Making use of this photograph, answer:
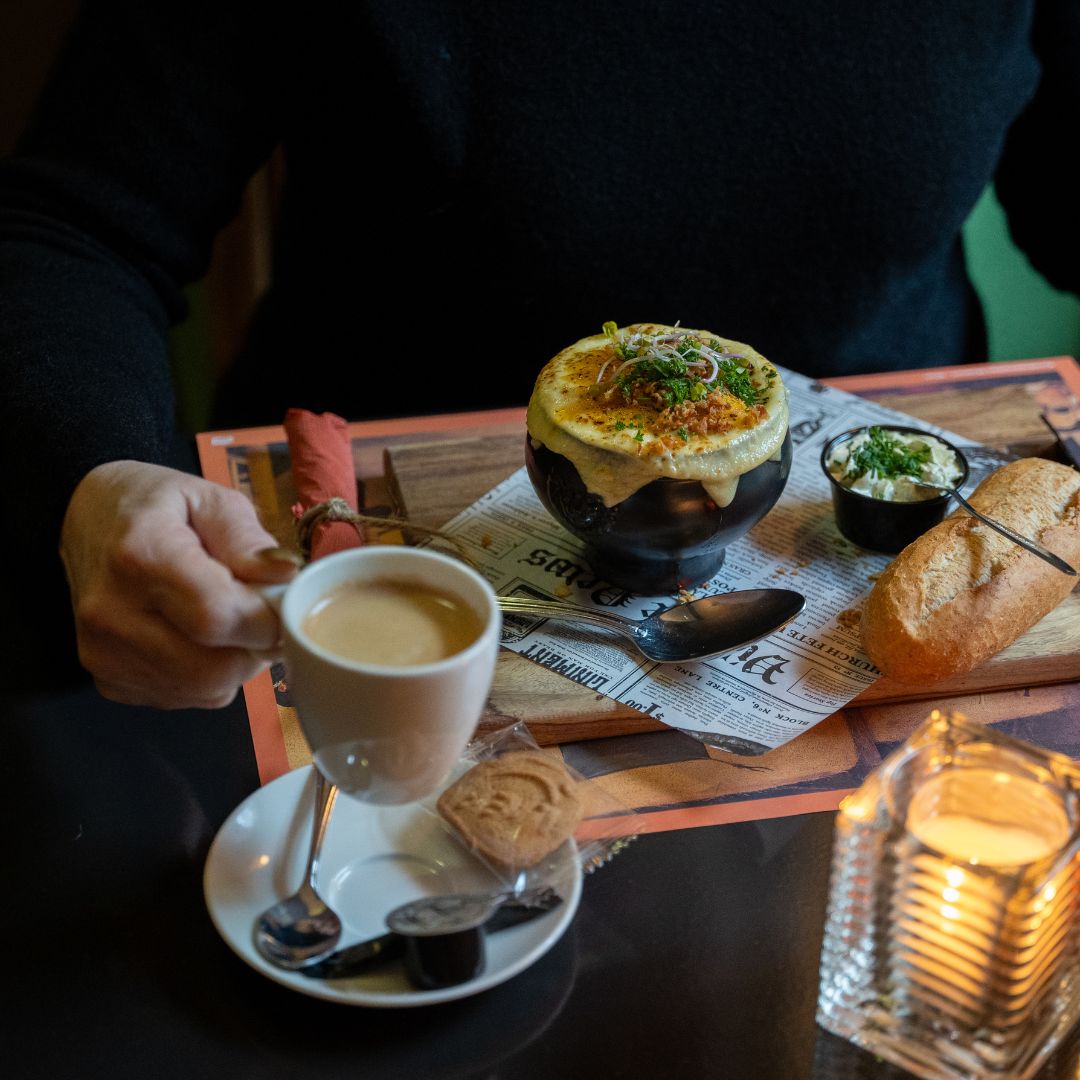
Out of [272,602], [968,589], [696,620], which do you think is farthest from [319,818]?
[968,589]

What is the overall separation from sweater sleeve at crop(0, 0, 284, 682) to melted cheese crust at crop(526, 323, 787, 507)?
0.36 m

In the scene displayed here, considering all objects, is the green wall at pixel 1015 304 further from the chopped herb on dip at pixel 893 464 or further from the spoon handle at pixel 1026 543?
the spoon handle at pixel 1026 543

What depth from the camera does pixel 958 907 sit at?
62cm

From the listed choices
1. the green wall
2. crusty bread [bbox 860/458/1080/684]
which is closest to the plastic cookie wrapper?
crusty bread [bbox 860/458/1080/684]

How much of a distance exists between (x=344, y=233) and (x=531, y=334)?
0.26 m

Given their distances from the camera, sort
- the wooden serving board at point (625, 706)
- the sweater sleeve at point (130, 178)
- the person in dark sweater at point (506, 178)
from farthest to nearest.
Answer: the person in dark sweater at point (506, 178) → the sweater sleeve at point (130, 178) → the wooden serving board at point (625, 706)

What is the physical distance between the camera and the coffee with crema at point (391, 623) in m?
0.67

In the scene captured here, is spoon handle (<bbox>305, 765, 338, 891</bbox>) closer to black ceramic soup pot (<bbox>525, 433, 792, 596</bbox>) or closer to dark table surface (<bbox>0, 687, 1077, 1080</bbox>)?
dark table surface (<bbox>0, 687, 1077, 1080</bbox>)

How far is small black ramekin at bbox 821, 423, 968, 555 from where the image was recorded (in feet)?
3.59

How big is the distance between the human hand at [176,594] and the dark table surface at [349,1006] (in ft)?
0.29

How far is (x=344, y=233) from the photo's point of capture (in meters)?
1.54

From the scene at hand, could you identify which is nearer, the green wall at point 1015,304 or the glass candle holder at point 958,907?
the glass candle holder at point 958,907

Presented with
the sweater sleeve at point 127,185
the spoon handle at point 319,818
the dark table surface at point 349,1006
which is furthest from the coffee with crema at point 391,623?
the sweater sleeve at point 127,185

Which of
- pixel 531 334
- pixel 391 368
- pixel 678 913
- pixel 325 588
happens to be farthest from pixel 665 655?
pixel 391 368
